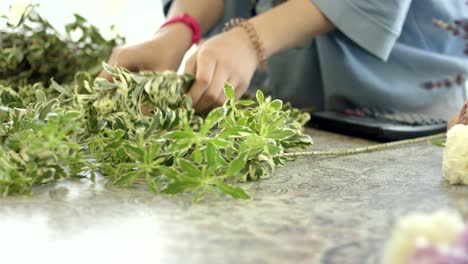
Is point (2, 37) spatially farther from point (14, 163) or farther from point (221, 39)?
point (14, 163)

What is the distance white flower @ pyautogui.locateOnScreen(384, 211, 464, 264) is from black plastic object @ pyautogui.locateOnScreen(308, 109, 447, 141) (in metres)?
0.57

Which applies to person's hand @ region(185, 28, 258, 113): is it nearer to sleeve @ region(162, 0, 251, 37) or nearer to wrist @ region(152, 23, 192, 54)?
wrist @ region(152, 23, 192, 54)

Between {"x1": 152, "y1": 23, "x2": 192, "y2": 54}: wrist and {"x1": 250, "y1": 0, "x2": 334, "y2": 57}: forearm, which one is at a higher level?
{"x1": 250, "y1": 0, "x2": 334, "y2": 57}: forearm

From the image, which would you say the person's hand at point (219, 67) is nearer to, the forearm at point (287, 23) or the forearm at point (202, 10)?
the forearm at point (287, 23)

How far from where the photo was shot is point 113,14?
81.5 inches

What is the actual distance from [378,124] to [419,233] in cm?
62

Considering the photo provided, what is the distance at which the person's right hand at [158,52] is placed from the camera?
2.78 ft

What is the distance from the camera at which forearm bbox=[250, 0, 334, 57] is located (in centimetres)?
85

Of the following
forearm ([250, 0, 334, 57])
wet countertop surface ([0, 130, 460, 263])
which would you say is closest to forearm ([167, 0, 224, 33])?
forearm ([250, 0, 334, 57])

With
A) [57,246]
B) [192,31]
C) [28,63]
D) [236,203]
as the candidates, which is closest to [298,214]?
[236,203]

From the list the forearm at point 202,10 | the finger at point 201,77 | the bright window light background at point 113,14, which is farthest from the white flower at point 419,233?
the bright window light background at point 113,14

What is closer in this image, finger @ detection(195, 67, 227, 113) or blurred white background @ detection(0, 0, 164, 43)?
finger @ detection(195, 67, 227, 113)

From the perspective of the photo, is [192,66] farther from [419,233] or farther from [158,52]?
[419,233]

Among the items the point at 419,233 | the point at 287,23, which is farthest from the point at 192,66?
the point at 419,233
